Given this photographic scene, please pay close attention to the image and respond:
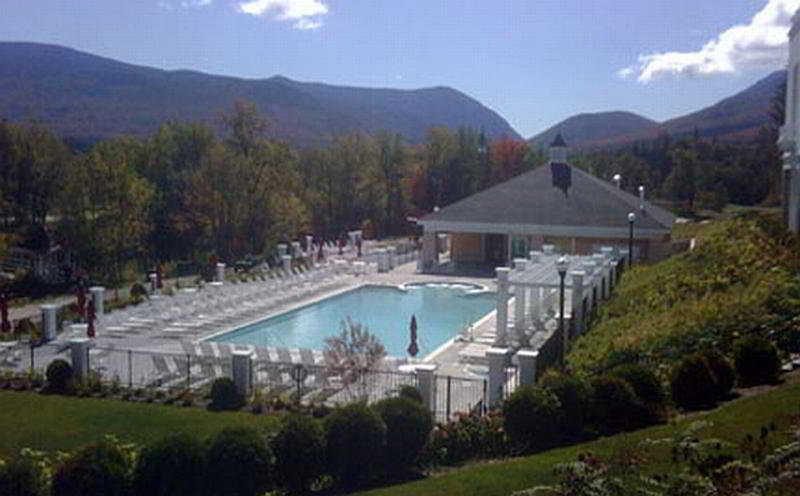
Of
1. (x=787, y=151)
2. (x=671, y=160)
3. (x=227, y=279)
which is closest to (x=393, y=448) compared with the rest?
(x=227, y=279)

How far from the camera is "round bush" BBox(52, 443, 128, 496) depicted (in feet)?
35.5

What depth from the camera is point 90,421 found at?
15102 mm

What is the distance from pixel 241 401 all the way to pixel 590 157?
6249 centimetres

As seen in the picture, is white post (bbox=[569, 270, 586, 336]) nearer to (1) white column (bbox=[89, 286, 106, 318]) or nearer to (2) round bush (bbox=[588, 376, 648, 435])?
(2) round bush (bbox=[588, 376, 648, 435])

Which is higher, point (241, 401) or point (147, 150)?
point (147, 150)

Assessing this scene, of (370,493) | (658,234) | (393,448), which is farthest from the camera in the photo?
Answer: (658,234)

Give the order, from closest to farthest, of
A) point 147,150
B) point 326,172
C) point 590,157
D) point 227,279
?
point 227,279 < point 147,150 < point 326,172 < point 590,157

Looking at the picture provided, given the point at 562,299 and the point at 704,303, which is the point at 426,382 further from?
the point at 704,303

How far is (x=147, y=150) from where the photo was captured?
162 ft

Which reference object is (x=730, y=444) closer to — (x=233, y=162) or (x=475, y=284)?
(x=475, y=284)

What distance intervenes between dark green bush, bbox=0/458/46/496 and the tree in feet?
21.8

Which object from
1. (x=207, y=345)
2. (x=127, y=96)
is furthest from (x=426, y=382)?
(x=127, y=96)

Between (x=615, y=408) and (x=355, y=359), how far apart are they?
6.19 metres

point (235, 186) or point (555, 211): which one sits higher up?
point (235, 186)
